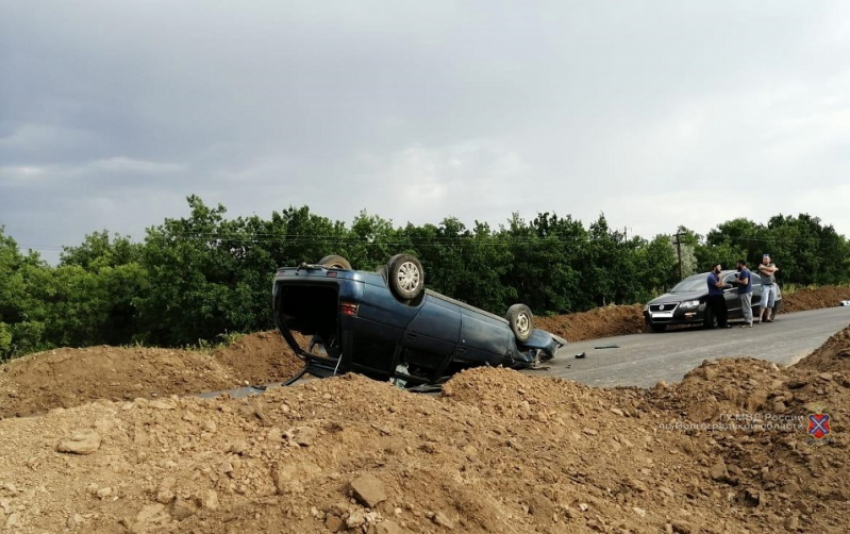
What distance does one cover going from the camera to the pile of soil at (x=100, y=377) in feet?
31.5

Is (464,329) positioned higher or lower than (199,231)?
lower

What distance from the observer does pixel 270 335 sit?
48.3 feet

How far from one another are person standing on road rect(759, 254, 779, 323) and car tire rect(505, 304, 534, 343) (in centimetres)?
1009

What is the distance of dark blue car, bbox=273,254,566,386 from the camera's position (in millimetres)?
7820

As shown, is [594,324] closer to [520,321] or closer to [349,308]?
[520,321]

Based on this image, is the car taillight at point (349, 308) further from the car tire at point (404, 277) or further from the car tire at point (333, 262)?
the car tire at point (333, 262)

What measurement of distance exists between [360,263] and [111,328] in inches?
833

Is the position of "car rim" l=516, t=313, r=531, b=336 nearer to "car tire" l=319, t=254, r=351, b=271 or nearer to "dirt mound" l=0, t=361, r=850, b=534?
"car tire" l=319, t=254, r=351, b=271

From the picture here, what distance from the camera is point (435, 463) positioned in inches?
173

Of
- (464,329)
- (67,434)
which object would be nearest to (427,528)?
(67,434)

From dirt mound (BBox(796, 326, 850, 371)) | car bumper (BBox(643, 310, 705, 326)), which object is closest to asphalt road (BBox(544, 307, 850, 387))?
car bumper (BBox(643, 310, 705, 326))

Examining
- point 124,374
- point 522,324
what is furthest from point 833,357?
point 124,374

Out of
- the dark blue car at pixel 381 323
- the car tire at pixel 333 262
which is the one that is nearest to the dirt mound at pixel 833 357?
the dark blue car at pixel 381 323

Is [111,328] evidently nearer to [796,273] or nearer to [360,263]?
[360,263]
